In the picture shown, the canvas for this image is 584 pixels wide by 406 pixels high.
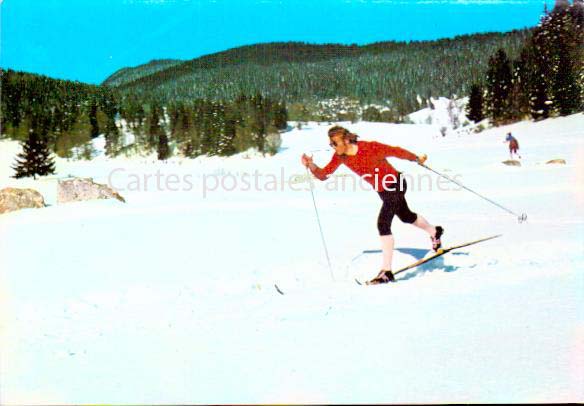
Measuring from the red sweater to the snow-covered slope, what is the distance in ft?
0.67

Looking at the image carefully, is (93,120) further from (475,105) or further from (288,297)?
(475,105)

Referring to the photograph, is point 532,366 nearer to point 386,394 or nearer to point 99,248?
point 386,394

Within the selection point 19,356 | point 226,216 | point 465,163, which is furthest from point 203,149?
point 465,163

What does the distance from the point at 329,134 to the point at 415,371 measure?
8.68ft

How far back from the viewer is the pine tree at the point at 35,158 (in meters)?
5.23

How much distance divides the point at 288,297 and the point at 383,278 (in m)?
1.13

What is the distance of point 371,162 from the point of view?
4.67m

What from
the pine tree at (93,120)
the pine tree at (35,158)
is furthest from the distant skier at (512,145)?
the pine tree at (35,158)

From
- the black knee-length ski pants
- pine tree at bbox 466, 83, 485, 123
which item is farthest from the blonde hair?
pine tree at bbox 466, 83, 485, 123

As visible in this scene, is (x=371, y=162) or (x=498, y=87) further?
(x=498, y=87)

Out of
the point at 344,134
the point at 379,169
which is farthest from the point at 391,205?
the point at 344,134

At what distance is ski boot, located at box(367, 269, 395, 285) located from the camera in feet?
15.9

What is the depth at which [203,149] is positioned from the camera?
8.27 m

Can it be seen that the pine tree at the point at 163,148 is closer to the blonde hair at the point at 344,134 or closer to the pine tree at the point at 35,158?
the pine tree at the point at 35,158
